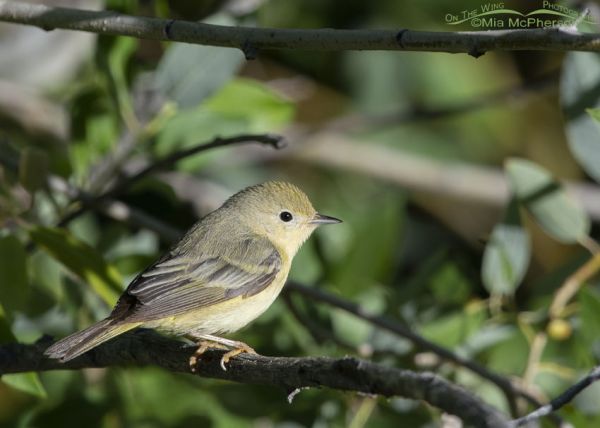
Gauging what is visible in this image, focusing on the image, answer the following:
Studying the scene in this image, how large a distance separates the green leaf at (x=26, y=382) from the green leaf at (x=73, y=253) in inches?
16.9

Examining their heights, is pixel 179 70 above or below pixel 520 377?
above

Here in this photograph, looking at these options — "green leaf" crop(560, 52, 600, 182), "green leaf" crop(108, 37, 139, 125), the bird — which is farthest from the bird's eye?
"green leaf" crop(560, 52, 600, 182)

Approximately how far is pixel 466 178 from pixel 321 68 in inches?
61.0

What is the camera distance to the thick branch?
261cm

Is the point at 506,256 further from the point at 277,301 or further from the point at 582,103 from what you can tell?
the point at 277,301

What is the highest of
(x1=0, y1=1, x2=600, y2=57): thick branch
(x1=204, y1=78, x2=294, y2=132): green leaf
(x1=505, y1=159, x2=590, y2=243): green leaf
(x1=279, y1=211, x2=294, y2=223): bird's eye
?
(x1=0, y1=1, x2=600, y2=57): thick branch

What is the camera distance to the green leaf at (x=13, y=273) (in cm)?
374

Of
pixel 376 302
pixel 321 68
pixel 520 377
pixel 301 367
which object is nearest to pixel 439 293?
pixel 376 302

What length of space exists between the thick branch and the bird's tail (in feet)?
3.36

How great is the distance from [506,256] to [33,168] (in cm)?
206

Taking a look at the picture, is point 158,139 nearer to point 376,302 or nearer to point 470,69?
point 376,302

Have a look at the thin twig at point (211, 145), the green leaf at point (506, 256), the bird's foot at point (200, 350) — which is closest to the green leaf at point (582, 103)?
the green leaf at point (506, 256)

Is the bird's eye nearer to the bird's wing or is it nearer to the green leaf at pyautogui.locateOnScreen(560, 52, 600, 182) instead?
the bird's wing

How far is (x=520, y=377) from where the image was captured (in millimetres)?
4352
